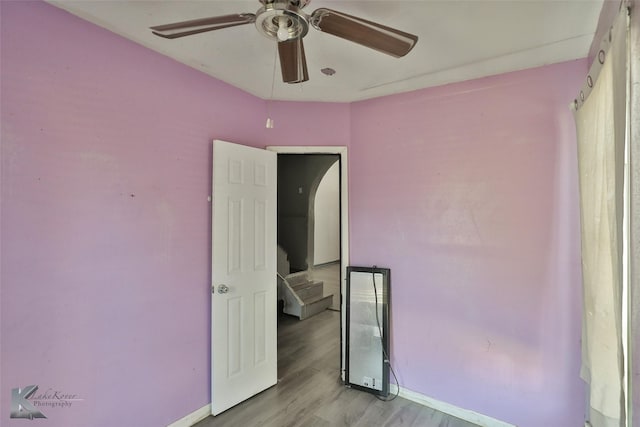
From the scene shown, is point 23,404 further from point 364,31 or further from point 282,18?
point 364,31

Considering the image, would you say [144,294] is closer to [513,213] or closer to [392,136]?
[392,136]

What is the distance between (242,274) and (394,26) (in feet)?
6.58

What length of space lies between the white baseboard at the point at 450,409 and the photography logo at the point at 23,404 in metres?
2.35

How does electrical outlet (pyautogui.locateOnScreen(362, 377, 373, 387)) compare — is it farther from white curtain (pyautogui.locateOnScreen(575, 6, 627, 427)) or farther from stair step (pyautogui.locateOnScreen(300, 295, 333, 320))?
stair step (pyautogui.locateOnScreen(300, 295, 333, 320))

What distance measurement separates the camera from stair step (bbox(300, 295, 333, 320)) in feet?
14.7

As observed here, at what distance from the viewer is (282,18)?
3.92ft

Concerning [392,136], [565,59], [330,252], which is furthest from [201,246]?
[330,252]

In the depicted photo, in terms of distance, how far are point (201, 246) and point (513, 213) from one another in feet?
7.45

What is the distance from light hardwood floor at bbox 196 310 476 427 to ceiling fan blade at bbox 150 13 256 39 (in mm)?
2440

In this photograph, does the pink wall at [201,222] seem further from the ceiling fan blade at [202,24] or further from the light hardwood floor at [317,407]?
the ceiling fan blade at [202,24]

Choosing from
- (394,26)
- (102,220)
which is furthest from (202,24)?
(102,220)

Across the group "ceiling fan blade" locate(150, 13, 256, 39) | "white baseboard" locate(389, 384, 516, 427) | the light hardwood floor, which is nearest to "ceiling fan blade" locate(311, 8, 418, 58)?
"ceiling fan blade" locate(150, 13, 256, 39)

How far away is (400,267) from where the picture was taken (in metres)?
2.63

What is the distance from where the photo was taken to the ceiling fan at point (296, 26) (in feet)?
3.75
